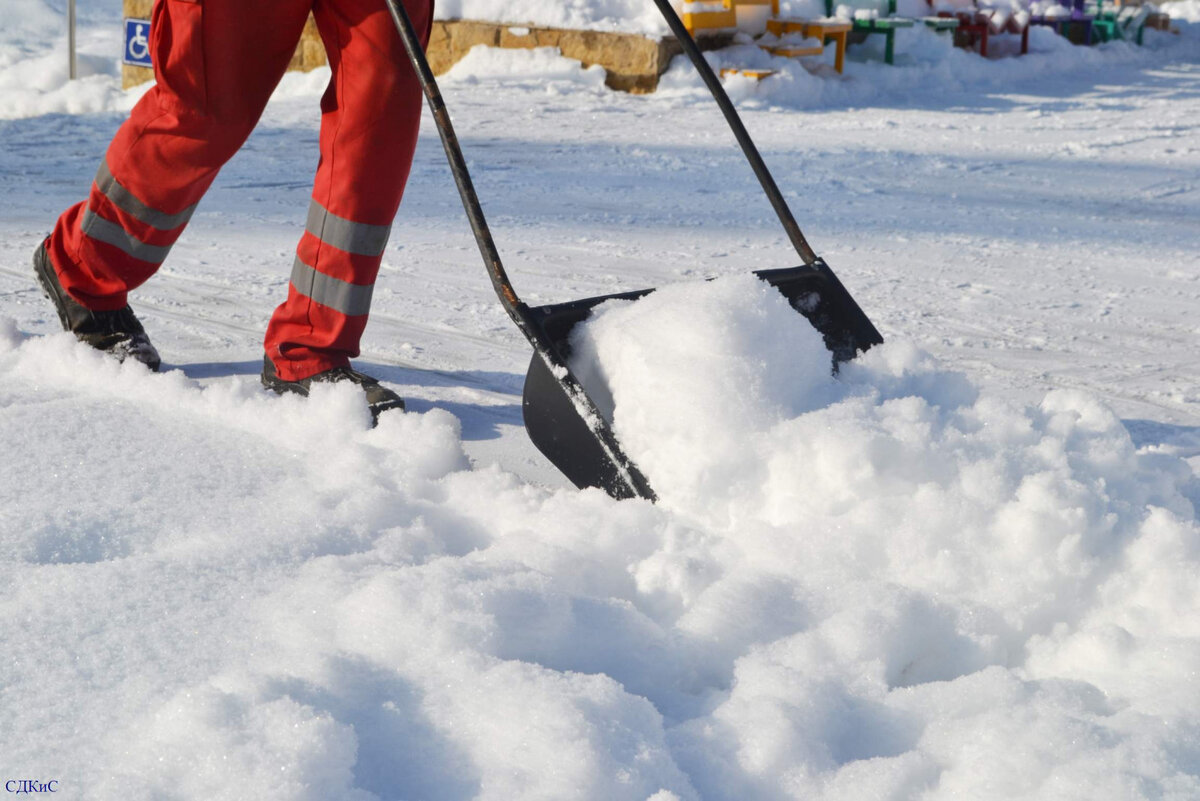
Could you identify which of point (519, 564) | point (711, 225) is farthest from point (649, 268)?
point (519, 564)

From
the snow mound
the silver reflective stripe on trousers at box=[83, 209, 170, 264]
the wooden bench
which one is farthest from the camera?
the wooden bench

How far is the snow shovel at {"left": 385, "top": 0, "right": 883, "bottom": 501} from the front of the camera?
1693 millimetres

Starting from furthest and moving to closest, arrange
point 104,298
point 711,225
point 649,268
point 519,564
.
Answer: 1. point 711,225
2. point 649,268
3. point 104,298
4. point 519,564

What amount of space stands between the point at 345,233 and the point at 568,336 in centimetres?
58

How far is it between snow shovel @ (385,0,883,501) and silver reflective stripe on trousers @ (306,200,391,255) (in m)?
0.38

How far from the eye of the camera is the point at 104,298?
235cm

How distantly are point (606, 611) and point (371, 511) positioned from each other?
1.40ft

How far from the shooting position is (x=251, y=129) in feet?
6.95

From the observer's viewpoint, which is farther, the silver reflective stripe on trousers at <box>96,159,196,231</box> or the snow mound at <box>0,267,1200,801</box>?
the silver reflective stripe on trousers at <box>96,159,196,231</box>

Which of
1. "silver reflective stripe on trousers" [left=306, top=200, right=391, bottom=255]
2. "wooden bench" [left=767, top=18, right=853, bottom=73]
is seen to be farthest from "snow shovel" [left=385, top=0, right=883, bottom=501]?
"wooden bench" [left=767, top=18, right=853, bottom=73]

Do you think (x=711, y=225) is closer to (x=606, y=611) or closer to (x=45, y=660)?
(x=606, y=611)

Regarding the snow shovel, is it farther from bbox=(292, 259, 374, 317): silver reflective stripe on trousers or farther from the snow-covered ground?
bbox=(292, 259, 374, 317): silver reflective stripe on trousers

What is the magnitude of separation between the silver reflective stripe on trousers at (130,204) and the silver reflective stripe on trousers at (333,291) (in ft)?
0.83

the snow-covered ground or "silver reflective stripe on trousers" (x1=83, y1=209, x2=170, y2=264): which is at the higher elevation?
"silver reflective stripe on trousers" (x1=83, y1=209, x2=170, y2=264)
